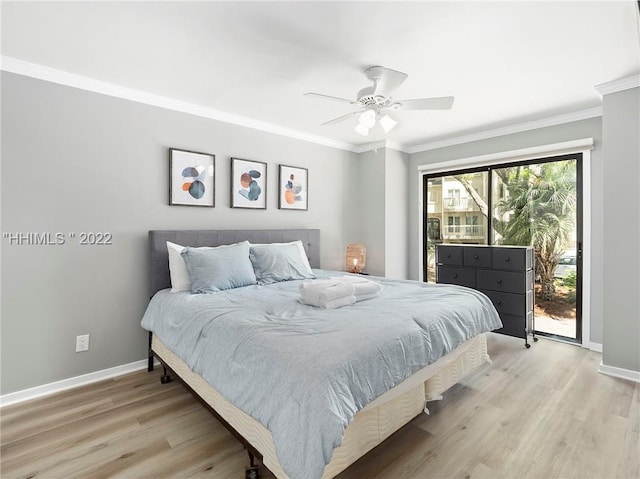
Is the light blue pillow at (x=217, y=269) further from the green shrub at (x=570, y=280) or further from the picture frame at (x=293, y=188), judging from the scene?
the green shrub at (x=570, y=280)

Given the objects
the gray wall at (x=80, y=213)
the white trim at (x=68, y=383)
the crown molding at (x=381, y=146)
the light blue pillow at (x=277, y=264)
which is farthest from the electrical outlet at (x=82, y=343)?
the crown molding at (x=381, y=146)

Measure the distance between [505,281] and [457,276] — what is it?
0.54 meters

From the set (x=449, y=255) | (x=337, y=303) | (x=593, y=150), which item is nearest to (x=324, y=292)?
(x=337, y=303)

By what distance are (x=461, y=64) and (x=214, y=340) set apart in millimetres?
2586

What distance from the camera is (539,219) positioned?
12.9 ft

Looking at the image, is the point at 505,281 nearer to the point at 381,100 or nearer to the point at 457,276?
the point at 457,276

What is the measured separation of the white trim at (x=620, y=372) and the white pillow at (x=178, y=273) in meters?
3.67

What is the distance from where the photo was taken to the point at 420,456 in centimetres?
183

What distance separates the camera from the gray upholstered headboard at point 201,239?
297 centimetres

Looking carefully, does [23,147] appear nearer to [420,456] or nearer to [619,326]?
[420,456]

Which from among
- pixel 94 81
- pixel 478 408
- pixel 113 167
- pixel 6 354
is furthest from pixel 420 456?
pixel 94 81

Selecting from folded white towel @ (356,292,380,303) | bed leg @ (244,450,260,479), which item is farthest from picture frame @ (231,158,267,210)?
bed leg @ (244,450,260,479)

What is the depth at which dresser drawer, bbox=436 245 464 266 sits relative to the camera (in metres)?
4.03

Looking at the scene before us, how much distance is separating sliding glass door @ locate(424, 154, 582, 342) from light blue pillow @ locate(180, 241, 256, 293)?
3.13 metres
